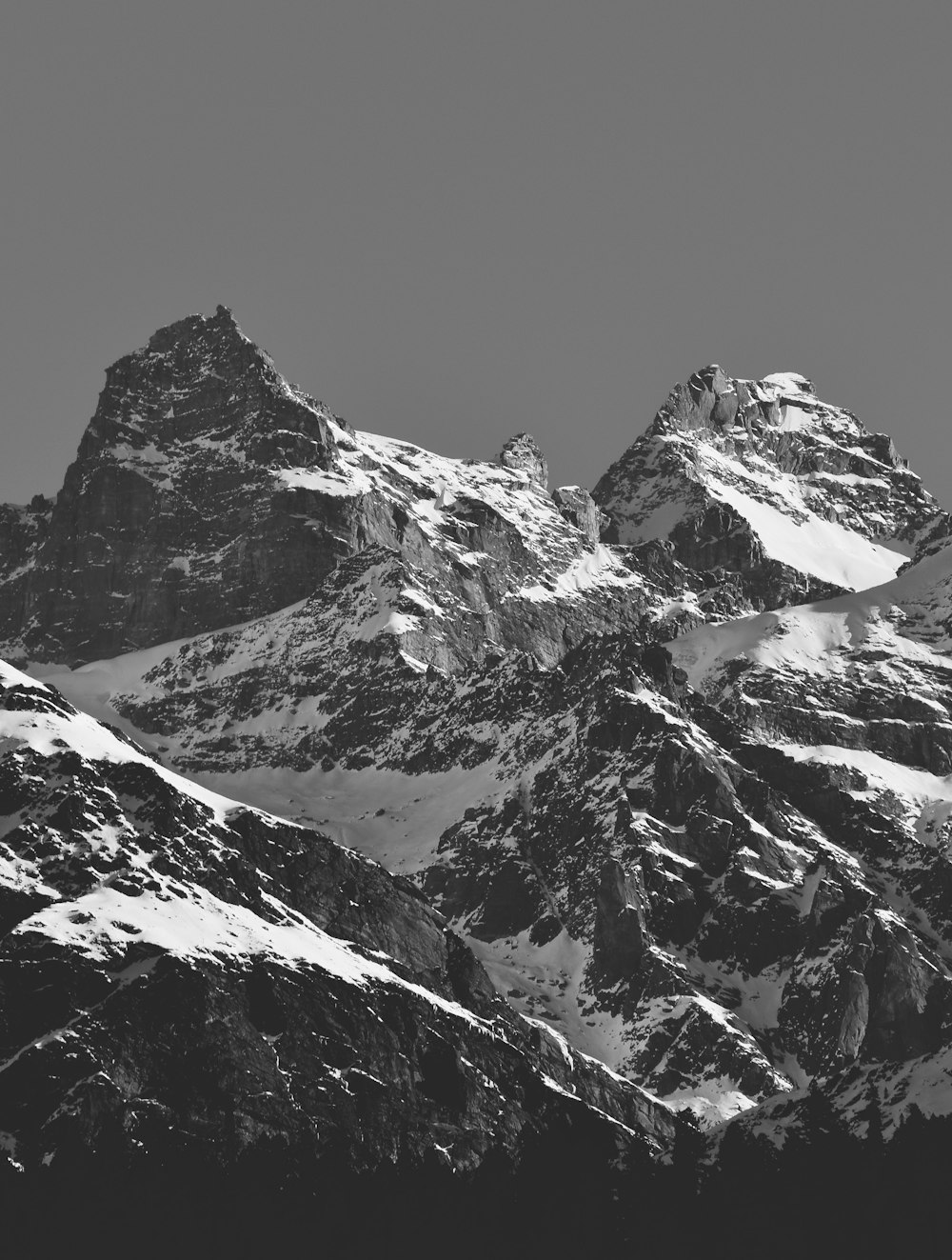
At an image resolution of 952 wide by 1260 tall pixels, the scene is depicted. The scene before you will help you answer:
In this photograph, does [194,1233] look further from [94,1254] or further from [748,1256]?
[748,1256]

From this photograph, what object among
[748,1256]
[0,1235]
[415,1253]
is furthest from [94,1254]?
[748,1256]

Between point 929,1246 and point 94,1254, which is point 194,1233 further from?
point 929,1246

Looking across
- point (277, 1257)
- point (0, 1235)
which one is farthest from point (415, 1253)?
point (0, 1235)

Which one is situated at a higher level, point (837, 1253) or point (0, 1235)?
point (837, 1253)

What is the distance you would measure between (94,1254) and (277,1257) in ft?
34.5

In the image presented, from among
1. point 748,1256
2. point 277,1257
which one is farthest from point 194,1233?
point 748,1256

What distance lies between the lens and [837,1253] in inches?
7795

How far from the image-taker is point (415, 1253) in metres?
200

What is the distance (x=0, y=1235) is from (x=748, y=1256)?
42.8 meters

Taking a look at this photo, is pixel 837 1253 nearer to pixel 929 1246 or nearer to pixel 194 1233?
pixel 929 1246

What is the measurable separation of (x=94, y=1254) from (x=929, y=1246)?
1846 inches

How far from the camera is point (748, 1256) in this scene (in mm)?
199375

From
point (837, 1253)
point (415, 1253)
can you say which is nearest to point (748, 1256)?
point (837, 1253)

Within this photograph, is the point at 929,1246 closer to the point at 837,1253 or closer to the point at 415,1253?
the point at 837,1253
